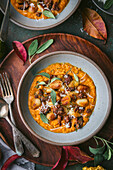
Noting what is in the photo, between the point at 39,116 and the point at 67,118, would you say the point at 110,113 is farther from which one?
the point at 39,116

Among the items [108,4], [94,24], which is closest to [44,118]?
[94,24]

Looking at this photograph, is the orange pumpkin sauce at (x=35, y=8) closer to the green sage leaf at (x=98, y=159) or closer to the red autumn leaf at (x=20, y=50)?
the red autumn leaf at (x=20, y=50)

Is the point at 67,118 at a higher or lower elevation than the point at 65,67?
lower

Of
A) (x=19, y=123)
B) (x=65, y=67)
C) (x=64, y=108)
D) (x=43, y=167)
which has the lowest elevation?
(x=43, y=167)

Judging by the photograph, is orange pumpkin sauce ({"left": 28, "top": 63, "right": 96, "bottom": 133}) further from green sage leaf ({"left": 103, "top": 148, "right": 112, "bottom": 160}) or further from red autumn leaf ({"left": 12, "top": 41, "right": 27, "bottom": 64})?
green sage leaf ({"left": 103, "top": 148, "right": 112, "bottom": 160})

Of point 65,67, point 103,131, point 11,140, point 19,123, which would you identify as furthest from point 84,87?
point 11,140

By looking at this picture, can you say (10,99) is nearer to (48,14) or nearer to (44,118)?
(44,118)
